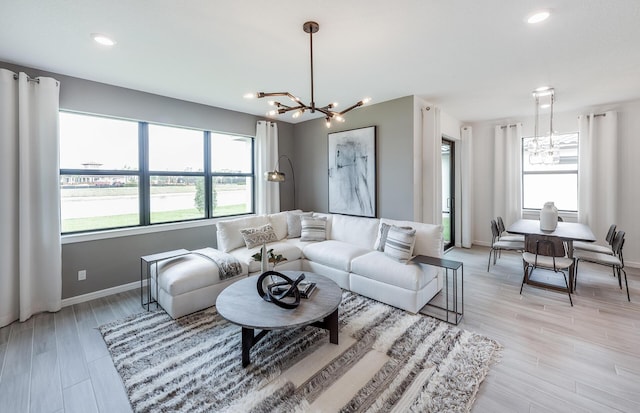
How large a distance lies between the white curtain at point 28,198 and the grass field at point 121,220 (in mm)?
362

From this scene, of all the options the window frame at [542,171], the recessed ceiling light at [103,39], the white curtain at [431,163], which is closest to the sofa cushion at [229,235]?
the recessed ceiling light at [103,39]

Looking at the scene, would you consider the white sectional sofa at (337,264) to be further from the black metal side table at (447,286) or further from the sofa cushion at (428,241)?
the black metal side table at (447,286)

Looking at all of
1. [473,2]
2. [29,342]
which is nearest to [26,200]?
[29,342]

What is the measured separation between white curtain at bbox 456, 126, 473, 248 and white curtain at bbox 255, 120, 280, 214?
12.6 ft

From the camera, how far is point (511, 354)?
2.35 meters

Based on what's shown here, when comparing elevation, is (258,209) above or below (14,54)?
below

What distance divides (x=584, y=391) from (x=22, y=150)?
5.37 meters

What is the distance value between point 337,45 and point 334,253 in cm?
247

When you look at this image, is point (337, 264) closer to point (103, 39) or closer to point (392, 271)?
point (392, 271)

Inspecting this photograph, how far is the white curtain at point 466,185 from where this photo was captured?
5.80 meters

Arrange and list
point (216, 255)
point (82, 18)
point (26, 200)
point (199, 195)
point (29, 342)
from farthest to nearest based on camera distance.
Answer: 1. point (199, 195)
2. point (216, 255)
3. point (26, 200)
4. point (29, 342)
5. point (82, 18)

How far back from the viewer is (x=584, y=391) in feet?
6.36

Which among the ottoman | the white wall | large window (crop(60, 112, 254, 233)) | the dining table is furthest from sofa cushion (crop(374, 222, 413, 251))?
the white wall

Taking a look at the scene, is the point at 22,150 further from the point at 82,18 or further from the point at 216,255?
the point at 216,255
